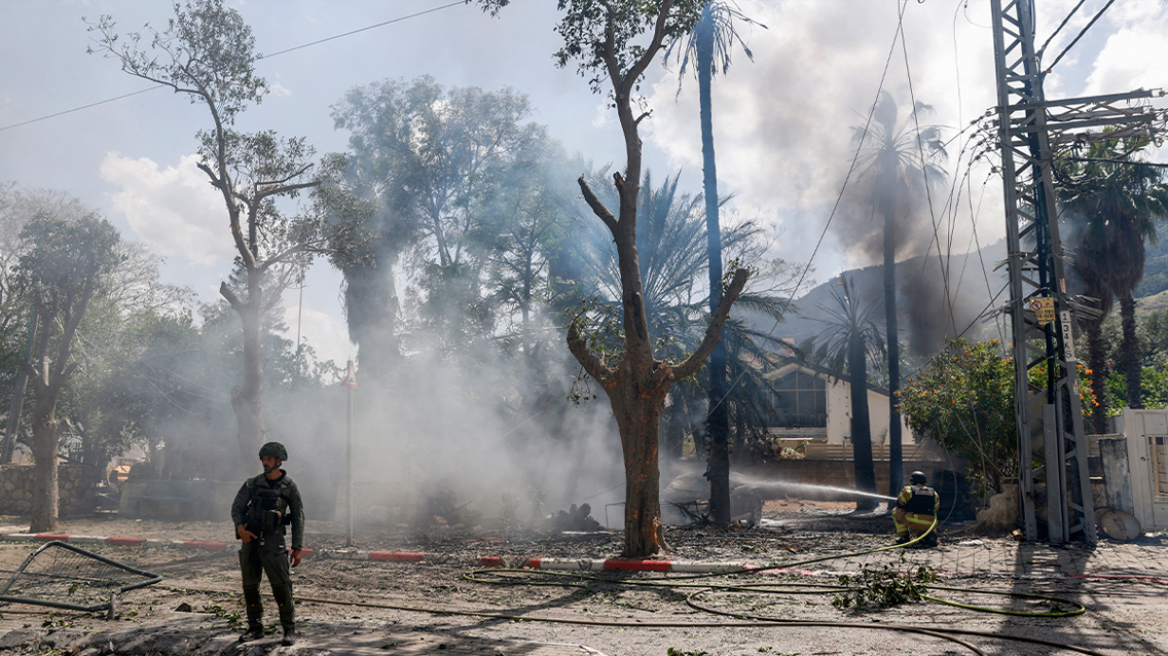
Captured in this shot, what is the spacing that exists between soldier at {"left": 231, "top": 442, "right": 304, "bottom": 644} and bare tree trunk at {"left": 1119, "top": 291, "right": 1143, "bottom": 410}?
27.8 m

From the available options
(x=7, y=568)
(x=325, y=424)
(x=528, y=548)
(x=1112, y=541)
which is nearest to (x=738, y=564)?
(x=528, y=548)

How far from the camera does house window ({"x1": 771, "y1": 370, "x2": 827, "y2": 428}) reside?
128 feet

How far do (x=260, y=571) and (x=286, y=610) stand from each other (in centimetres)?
58

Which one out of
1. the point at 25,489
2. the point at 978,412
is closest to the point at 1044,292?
the point at 978,412

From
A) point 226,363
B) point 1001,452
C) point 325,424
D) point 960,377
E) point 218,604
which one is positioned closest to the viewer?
point 218,604

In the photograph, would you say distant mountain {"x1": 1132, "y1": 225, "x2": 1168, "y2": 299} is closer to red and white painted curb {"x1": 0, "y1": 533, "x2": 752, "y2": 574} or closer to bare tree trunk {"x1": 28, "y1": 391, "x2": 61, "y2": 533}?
red and white painted curb {"x1": 0, "y1": 533, "x2": 752, "y2": 574}

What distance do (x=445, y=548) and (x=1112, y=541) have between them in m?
12.1

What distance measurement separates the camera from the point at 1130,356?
83.7 feet

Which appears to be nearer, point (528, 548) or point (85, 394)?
point (528, 548)

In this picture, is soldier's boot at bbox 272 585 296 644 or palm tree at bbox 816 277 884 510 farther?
palm tree at bbox 816 277 884 510

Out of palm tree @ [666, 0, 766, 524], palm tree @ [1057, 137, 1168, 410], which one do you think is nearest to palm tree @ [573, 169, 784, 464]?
palm tree @ [666, 0, 766, 524]

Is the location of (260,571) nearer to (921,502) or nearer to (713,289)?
(921,502)

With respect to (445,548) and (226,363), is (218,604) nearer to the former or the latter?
(445,548)

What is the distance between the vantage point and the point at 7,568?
10867 millimetres
